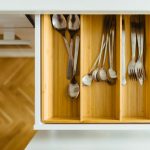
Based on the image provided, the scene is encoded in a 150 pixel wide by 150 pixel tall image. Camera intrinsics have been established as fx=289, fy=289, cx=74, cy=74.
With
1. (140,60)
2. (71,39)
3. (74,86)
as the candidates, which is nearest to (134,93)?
(140,60)

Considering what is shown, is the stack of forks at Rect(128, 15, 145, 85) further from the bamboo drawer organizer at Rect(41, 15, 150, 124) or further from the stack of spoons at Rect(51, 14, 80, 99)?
the stack of spoons at Rect(51, 14, 80, 99)

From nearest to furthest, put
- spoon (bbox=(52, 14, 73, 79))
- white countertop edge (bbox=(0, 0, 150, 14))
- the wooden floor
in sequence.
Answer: white countertop edge (bbox=(0, 0, 150, 14)) < spoon (bbox=(52, 14, 73, 79)) < the wooden floor

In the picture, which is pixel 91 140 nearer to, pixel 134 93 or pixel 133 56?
pixel 134 93

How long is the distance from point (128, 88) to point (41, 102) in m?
0.42

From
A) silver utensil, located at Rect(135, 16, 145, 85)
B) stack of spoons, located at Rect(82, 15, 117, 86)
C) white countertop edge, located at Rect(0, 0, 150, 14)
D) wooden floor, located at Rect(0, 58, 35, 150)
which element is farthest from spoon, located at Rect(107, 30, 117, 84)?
wooden floor, located at Rect(0, 58, 35, 150)

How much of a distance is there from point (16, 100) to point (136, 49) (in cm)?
104

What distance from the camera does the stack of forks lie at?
50.6 inches

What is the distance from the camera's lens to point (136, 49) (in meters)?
1.32

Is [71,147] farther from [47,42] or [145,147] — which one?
[47,42]

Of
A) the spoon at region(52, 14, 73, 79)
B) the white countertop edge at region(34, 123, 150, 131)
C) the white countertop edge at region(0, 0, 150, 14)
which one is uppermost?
the white countertop edge at region(0, 0, 150, 14)

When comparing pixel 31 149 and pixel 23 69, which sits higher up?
pixel 23 69

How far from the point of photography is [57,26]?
1.29 m

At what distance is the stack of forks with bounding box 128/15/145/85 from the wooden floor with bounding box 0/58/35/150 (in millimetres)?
903

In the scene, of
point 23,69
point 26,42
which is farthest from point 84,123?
point 23,69
